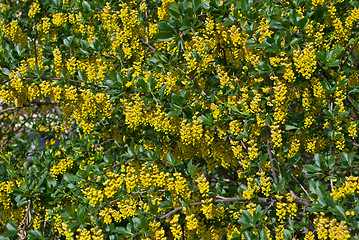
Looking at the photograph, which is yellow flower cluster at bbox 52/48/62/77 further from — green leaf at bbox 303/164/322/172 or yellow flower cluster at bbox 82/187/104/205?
green leaf at bbox 303/164/322/172

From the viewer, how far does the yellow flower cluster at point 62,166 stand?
117 inches

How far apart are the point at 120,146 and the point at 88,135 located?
0.29 meters

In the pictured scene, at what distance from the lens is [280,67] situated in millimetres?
2301

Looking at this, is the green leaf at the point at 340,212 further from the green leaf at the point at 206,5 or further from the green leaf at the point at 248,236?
the green leaf at the point at 206,5

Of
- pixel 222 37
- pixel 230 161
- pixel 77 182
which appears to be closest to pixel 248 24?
pixel 222 37

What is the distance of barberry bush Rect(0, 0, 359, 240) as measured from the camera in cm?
231

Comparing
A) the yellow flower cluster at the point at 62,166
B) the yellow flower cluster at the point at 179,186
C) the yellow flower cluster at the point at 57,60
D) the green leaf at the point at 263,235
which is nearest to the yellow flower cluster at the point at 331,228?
the green leaf at the point at 263,235

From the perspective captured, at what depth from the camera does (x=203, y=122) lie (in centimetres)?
253

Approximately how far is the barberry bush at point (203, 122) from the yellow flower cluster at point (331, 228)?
1cm

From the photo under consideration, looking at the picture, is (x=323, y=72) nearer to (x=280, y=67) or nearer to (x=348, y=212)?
(x=280, y=67)

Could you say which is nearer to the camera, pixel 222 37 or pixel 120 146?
pixel 222 37

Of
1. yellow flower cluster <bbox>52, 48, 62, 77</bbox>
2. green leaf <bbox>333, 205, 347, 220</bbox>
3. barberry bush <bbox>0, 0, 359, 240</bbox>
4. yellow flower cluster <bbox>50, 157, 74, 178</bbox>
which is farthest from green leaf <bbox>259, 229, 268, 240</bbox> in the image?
yellow flower cluster <bbox>52, 48, 62, 77</bbox>

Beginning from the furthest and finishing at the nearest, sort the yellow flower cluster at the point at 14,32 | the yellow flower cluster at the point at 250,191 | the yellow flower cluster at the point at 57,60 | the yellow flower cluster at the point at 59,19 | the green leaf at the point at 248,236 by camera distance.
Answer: the yellow flower cluster at the point at 14,32
the yellow flower cluster at the point at 59,19
the yellow flower cluster at the point at 57,60
the yellow flower cluster at the point at 250,191
the green leaf at the point at 248,236

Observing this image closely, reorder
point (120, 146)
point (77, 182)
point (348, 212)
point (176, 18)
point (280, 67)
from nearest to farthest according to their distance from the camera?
point (348, 212) → point (280, 67) → point (176, 18) → point (77, 182) → point (120, 146)
